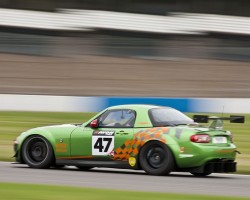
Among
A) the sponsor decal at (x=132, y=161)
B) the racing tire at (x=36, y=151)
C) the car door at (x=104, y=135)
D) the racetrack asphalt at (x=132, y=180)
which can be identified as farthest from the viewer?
the racing tire at (x=36, y=151)

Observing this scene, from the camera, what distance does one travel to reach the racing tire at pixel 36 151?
11.4m

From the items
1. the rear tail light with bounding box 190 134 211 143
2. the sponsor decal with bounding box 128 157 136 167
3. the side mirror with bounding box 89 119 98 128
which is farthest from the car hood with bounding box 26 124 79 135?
the rear tail light with bounding box 190 134 211 143

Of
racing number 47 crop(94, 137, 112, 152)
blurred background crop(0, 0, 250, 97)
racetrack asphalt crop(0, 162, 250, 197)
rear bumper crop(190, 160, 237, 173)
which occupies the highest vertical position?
blurred background crop(0, 0, 250, 97)

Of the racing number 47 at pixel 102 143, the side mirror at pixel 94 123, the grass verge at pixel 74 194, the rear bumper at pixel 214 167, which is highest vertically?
the side mirror at pixel 94 123

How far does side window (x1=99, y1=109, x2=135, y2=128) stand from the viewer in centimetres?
1105

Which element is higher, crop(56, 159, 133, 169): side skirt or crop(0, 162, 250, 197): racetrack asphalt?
crop(56, 159, 133, 169): side skirt

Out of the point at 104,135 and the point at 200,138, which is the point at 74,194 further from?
the point at 104,135

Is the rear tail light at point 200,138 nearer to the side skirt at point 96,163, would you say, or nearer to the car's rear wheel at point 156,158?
the car's rear wheel at point 156,158

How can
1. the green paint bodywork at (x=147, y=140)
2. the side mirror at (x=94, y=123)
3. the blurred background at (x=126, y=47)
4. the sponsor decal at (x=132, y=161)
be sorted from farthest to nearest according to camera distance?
the blurred background at (x=126, y=47)
the side mirror at (x=94, y=123)
the sponsor decal at (x=132, y=161)
the green paint bodywork at (x=147, y=140)

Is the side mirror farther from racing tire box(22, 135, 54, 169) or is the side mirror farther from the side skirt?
racing tire box(22, 135, 54, 169)

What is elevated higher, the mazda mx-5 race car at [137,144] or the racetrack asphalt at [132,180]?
the mazda mx-5 race car at [137,144]

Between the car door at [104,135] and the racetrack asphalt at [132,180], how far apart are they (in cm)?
32

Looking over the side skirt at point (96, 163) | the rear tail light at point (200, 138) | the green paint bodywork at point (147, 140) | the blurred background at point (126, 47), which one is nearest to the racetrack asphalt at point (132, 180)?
the side skirt at point (96, 163)

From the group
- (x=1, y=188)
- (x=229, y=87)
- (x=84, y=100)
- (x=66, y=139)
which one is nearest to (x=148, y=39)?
(x=229, y=87)
